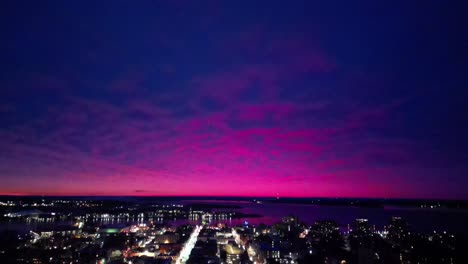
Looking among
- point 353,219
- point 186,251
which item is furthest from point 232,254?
point 353,219

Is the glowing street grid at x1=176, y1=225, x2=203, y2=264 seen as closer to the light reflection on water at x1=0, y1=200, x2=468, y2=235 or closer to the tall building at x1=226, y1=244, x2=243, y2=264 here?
the tall building at x1=226, y1=244, x2=243, y2=264

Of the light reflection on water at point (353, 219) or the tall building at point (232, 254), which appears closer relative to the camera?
the tall building at point (232, 254)

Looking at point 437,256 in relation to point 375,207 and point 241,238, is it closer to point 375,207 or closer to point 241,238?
point 241,238

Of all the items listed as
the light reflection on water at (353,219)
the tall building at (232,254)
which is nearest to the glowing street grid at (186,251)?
the tall building at (232,254)

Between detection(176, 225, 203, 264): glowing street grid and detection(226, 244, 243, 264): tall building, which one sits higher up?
detection(226, 244, 243, 264): tall building

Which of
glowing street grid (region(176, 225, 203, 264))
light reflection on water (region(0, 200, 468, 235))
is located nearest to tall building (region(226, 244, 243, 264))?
glowing street grid (region(176, 225, 203, 264))

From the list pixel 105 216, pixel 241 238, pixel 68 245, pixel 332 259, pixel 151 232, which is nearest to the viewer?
pixel 332 259

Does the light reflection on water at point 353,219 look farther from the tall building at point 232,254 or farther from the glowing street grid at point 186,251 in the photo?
the tall building at point 232,254

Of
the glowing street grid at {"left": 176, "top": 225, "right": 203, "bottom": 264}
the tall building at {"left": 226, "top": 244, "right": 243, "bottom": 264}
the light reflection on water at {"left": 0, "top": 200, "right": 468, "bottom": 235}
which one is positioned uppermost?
the tall building at {"left": 226, "top": 244, "right": 243, "bottom": 264}

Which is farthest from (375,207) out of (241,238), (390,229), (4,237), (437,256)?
(4,237)

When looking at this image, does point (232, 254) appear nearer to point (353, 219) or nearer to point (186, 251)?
point (186, 251)

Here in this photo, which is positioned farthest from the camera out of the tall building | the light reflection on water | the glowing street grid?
the light reflection on water
